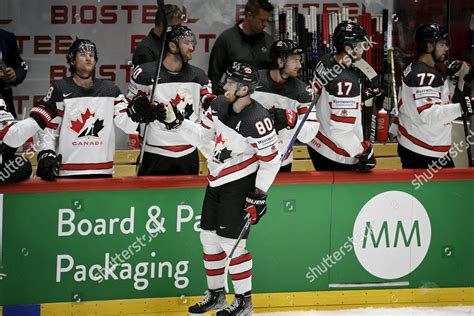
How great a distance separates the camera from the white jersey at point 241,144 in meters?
6.80

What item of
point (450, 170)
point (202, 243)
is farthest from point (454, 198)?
point (202, 243)

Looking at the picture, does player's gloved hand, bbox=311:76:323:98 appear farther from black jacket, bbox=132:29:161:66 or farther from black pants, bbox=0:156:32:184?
black pants, bbox=0:156:32:184

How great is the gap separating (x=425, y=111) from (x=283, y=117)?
1148 millimetres

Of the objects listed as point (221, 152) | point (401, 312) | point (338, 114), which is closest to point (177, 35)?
point (221, 152)

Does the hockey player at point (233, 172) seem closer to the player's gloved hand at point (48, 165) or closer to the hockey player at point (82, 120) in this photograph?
the hockey player at point (82, 120)

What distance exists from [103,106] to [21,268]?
3.63 ft

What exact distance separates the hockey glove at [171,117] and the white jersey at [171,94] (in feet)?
1.38

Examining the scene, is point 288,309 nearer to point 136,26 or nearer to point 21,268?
point 21,268

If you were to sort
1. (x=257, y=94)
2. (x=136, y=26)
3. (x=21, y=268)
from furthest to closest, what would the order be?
(x=136, y=26) < (x=257, y=94) < (x=21, y=268)

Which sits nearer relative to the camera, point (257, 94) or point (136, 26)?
point (257, 94)

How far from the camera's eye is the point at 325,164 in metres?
7.76

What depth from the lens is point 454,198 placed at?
7777 millimetres

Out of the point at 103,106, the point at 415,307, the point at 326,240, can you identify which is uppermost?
the point at 103,106

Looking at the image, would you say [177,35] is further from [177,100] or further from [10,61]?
[10,61]
